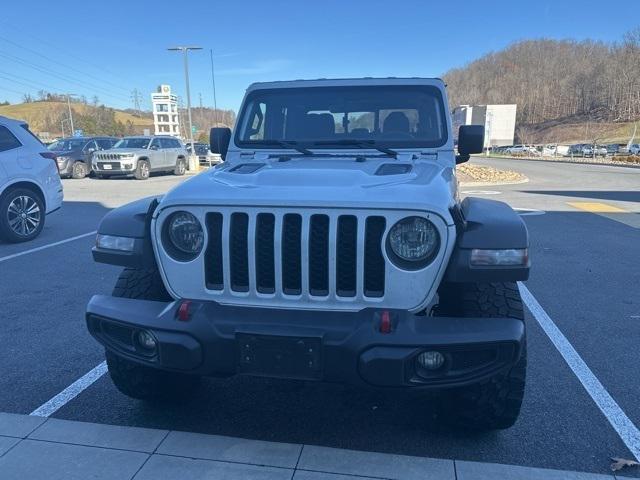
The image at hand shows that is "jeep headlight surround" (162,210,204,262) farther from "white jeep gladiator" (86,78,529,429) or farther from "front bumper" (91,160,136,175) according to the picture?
"front bumper" (91,160,136,175)

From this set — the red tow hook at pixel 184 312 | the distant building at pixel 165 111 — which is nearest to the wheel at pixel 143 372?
the red tow hook at pixel 184 312

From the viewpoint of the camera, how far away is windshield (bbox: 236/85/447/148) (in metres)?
3.82

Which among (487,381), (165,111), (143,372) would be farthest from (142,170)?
(165,111)

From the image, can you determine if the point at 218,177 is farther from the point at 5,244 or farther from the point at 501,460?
the point at 5,244

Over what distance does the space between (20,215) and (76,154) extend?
13.2 m

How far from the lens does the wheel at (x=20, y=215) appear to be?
25.2 ft

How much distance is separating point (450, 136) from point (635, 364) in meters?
2.10

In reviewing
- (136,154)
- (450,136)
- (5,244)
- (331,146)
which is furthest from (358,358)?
(136,154)

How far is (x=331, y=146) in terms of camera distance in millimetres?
3736

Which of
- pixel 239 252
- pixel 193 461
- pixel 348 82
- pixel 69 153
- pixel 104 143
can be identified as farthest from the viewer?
pixel 104 143

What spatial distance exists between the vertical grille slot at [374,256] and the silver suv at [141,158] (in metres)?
18.7

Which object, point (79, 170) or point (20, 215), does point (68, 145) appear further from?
point (20, 215)

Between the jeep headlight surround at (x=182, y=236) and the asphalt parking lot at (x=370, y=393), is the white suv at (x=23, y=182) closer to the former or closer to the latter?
the asphalt parking lot at (x=370, y=393)

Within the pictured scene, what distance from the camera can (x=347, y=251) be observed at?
2.30 metres
